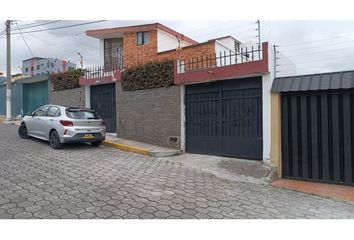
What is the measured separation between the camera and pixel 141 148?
30.1ft

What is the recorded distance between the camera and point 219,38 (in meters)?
13.2

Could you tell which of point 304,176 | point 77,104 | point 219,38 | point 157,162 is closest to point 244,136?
point 304,176

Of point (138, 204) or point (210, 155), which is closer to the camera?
point (138, 204)

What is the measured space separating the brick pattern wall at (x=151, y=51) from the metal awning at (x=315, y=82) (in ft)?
17.0

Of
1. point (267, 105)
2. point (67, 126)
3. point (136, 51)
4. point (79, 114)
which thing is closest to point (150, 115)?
point (79, 114)

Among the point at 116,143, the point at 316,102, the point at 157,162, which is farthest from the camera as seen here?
the point at 116,143

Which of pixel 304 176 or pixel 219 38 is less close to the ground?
pixel 219 38

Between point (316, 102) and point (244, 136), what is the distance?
6.80 feet

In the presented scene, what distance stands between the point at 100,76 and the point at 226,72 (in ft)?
21.2

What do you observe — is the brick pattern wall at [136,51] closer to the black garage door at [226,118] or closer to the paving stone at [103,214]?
the black garage door at [226,118]

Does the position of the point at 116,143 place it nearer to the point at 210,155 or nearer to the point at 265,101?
the point at 210,155

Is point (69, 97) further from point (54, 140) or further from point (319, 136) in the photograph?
point (319, 136)

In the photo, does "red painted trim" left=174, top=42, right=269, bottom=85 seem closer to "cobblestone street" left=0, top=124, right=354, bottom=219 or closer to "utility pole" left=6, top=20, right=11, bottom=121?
"cobblestone street" left=0, top=124, right=354, bottom=219

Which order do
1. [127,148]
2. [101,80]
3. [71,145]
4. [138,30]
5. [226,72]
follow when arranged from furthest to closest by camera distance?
[138,30] < [101,80] < [71,145] < [127,148] < [226,72]
